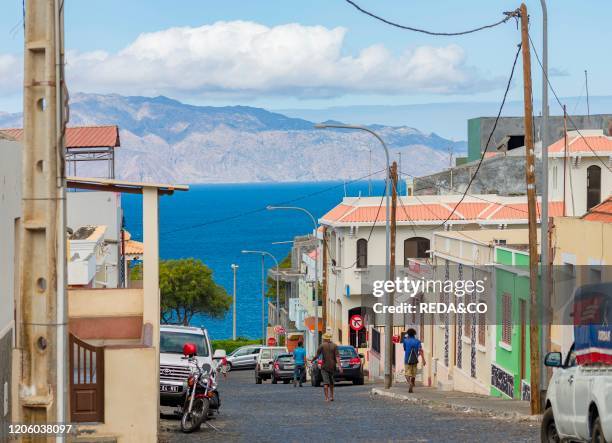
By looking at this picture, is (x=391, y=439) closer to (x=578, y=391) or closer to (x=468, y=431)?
(x=468, y=431)

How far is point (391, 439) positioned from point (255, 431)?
3160 millimetres

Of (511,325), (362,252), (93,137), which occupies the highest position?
(93,137)

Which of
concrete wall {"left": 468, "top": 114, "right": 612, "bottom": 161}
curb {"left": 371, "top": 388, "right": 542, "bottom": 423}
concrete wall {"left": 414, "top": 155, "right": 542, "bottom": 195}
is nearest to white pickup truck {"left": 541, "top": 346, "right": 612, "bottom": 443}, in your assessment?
curb {"left": 371, "top": 388, "right": 542, "bottom": 423}

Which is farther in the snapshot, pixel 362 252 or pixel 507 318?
pixel 362 252

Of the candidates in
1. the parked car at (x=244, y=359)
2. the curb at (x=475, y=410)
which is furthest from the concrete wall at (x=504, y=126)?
the curb at (x=475, y=410)

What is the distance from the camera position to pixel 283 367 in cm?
5122

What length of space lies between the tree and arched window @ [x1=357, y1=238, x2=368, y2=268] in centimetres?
4457

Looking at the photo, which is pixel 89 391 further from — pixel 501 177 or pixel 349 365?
pixel 501 177

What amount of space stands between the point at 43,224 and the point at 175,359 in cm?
1520

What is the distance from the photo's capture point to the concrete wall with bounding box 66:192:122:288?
42062 millimetres

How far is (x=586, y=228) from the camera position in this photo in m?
27.8

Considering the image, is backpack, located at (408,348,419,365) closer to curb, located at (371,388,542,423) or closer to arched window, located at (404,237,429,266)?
curb, located at (371,388,542,423)

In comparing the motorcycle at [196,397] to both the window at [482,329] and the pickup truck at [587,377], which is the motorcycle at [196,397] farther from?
the window at [482,329]

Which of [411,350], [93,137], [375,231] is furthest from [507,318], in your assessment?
[375,231]
